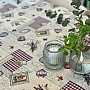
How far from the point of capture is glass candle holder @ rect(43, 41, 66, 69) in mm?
986

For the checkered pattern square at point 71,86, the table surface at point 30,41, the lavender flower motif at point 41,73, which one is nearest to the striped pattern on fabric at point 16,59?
the table surface at point 30,41

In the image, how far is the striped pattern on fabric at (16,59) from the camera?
108 cm

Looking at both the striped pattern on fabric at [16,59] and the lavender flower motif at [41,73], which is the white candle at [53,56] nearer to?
the lavender flower motif at [41,73]

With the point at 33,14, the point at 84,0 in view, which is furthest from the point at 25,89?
the point at 84,0

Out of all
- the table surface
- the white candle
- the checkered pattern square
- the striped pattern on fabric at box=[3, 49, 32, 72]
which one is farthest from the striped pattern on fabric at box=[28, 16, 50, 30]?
the checkered pattern square

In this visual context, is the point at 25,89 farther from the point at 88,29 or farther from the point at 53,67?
the point at 88,29

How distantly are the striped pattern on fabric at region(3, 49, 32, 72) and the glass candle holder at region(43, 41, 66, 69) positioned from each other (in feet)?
0.53

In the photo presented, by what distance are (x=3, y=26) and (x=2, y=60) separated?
0.40 meters

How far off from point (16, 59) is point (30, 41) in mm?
196

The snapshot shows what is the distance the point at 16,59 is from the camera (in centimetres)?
114

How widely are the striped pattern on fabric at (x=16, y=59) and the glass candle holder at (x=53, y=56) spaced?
0.16 meters

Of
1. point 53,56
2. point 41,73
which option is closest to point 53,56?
point 53,56

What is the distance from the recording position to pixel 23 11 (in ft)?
5.40

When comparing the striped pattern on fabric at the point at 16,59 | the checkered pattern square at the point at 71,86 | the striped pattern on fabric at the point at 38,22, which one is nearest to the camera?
the checkered pattern square at the point at 71,86
